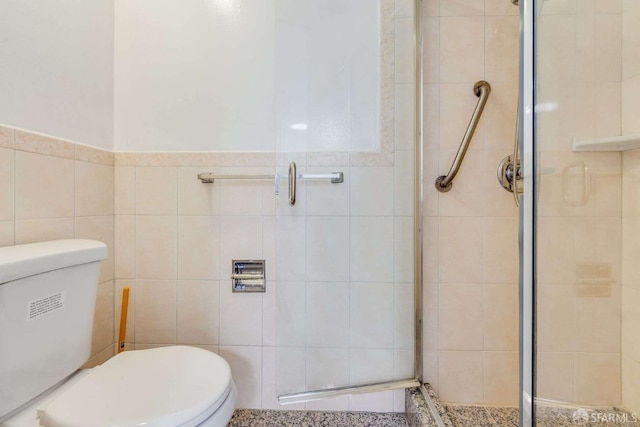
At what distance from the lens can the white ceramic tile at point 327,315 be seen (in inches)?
41.0

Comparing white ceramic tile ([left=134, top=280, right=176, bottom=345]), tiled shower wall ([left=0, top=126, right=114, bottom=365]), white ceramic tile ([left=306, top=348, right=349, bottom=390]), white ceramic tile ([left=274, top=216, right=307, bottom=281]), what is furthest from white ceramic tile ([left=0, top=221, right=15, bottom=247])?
white ceramic tile ([left=306, top=348, right=349, bottom=390])

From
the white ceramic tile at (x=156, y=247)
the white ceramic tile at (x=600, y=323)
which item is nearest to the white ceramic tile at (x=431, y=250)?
the white ceramic tile at (x=600, y=323)

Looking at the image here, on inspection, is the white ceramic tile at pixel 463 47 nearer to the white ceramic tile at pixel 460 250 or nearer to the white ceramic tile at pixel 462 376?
the white ceramic tile at pixel 460 250

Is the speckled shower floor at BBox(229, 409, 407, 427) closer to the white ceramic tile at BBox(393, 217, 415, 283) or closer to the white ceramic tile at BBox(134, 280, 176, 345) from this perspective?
the white ceramic tile at BBox(134, 280, 176, 345)

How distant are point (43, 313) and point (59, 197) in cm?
Result: 42

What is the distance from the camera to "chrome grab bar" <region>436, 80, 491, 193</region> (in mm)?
1035

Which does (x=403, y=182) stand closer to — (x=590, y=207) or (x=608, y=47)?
(x=590, y=207)

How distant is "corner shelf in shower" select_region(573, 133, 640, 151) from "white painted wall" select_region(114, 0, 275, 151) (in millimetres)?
1016

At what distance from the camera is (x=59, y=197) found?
95 centimetres

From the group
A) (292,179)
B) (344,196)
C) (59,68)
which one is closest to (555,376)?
(344,196)

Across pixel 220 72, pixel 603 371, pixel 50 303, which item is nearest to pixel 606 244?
pixel 603 371

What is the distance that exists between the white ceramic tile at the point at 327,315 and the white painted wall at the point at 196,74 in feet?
2.07

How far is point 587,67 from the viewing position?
2.53 feet

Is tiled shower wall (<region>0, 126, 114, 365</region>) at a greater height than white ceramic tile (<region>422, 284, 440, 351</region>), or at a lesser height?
greater
